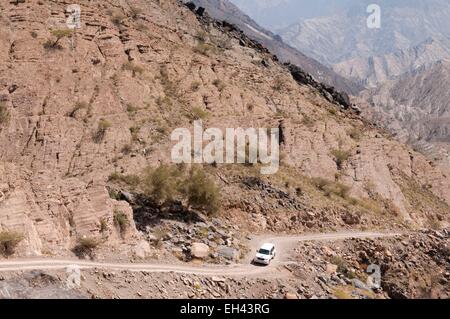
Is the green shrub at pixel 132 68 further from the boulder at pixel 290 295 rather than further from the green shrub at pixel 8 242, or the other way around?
the boulder at pixel 290 295

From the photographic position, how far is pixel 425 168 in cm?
6269

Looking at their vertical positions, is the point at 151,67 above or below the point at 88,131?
above

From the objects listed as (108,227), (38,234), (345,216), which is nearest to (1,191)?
(38,234)

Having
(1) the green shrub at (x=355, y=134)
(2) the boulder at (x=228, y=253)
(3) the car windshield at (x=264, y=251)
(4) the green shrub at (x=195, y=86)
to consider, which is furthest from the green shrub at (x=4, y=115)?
(1) the green shrub at (x=355, y=134)

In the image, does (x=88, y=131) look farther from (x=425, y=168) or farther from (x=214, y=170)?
(x=425, y=168)

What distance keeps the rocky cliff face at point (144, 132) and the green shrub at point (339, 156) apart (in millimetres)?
145

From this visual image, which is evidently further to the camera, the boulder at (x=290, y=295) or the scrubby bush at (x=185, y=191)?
the scrubby bush at (x=185, y=191)

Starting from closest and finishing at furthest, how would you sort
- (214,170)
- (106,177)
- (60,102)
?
(106,177), (214,170), (60,102)

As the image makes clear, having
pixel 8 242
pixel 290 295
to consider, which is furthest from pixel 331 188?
Answer: pixel 8 242

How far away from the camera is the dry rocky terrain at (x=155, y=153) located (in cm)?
2239

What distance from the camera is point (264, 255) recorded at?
84.8 ft

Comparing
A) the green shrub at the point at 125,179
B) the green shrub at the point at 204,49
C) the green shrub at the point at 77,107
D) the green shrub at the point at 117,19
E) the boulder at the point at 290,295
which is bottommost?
the boulder at the point at 290,295

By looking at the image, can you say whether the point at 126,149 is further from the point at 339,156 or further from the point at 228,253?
the point at 339,156
